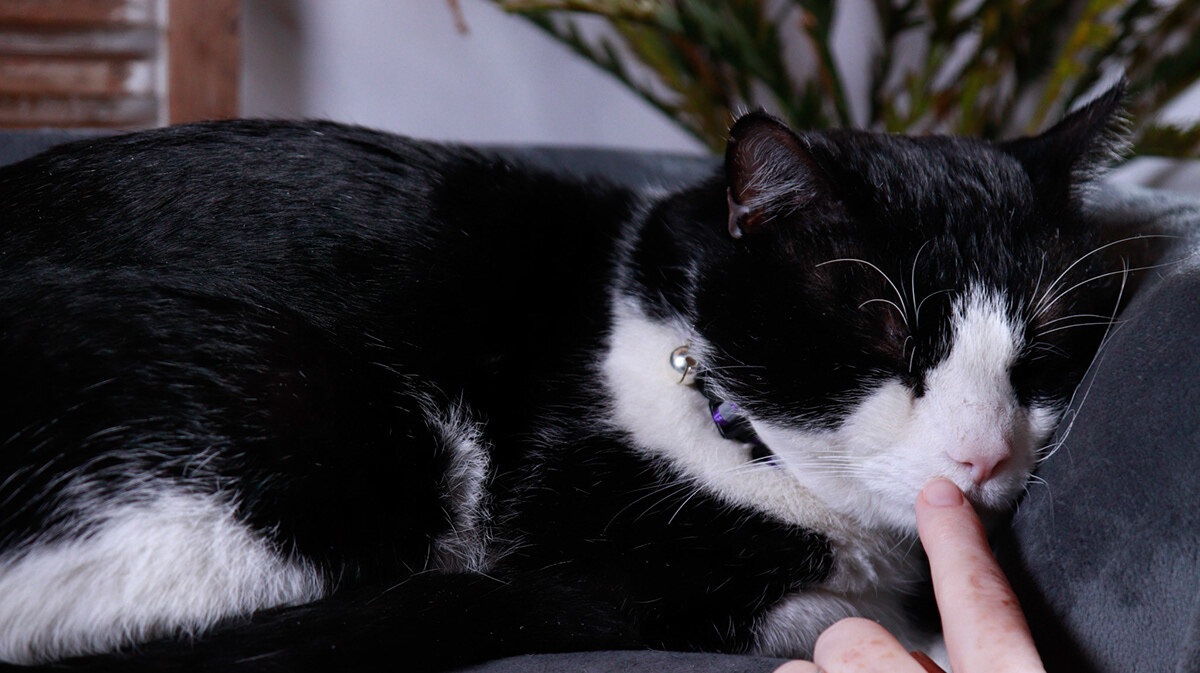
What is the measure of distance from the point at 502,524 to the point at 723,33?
4.47 ft

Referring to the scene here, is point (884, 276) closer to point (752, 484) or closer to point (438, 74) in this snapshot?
point (752, 484)

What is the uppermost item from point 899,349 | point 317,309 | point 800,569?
point 899,349

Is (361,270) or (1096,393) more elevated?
(1096,393)

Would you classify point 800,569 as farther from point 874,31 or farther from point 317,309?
point 874,31

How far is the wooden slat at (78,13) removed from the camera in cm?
210

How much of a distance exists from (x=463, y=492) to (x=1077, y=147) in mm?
736

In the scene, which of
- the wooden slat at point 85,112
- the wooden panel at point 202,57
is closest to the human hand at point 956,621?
the wooden panel at point 202,57

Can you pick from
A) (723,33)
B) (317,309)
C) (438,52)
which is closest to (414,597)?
(317,309)

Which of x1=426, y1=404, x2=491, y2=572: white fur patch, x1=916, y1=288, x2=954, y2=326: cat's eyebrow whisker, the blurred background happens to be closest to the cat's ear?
x1=916, y1=288, x2=954, y2=326: cat's eyebrow whisker

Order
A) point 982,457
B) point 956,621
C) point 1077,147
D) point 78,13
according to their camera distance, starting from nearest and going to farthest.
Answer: point 956,621 → point 982,457 → point 1077,147 → point 78,13

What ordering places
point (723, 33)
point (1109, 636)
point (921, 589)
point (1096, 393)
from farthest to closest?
point (723, 33), point (921, 589), point (1096, 393), point (1109, 636)

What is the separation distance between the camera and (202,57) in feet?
7.27

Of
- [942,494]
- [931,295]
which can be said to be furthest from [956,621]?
[931,295]

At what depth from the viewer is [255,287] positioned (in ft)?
3.00
